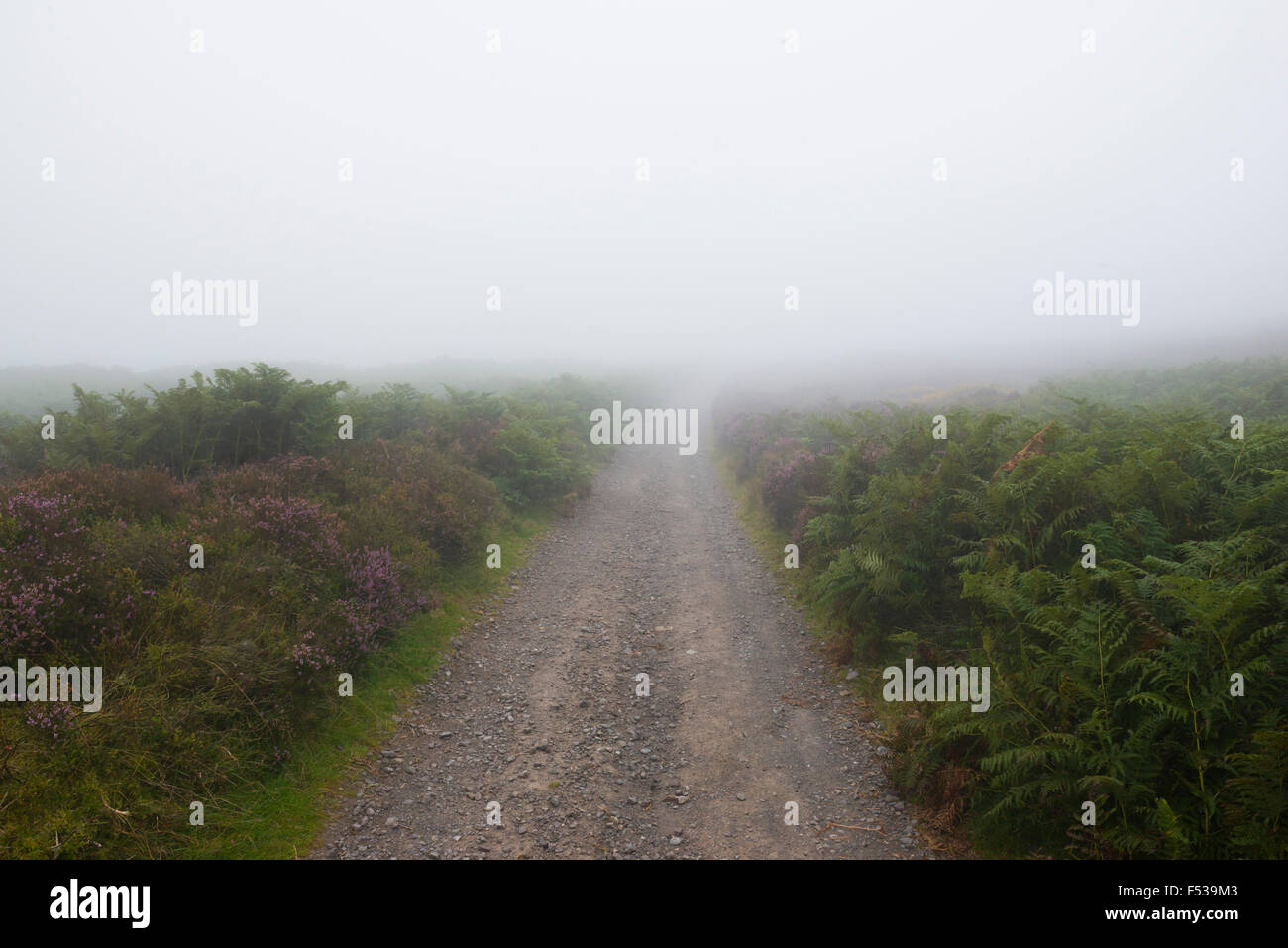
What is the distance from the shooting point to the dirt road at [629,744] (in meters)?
5.23

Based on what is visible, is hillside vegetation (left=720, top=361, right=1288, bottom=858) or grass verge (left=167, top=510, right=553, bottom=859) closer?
hillside vegetation (left=720, top=361, right=1288, bottom=858)

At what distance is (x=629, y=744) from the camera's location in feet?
22.4

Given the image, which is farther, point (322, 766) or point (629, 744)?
point (629, 744)

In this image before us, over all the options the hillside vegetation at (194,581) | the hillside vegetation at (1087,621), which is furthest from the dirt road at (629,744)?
the hillside vegetation at (194,581)

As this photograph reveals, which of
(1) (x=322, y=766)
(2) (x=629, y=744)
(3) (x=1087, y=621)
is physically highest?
(3) (x=1087, y=621)

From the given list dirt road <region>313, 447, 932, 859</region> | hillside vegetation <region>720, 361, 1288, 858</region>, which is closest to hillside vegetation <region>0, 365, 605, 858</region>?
dirt road <region>313, 447, 932, 859</region>

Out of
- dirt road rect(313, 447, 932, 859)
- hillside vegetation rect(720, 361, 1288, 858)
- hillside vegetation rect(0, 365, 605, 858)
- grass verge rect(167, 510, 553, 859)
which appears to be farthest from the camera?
dirt road rect(313, 447, 932, 859)

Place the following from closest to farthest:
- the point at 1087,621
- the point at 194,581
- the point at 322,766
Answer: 1. the point at 1087,621
2. the point at 322,766
3. the point at 194,581

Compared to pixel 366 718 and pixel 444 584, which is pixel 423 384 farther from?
pixel 366 718

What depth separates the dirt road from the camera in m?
5.23

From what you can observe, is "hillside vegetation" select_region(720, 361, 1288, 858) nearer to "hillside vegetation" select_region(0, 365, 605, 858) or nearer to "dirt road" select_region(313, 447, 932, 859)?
"dirt road" select_region(313, 447, 932, 859)

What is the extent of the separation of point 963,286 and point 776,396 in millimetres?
98600

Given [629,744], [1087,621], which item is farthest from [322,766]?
[1087,621]

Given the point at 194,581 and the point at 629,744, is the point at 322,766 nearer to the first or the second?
the point at 194,581
